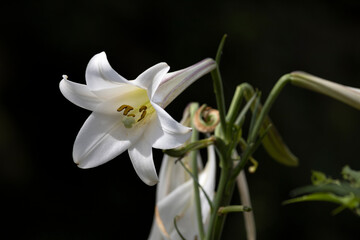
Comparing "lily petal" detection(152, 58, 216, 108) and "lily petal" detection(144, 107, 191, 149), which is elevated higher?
"lily petal" detection(152, 58, 216, 108)

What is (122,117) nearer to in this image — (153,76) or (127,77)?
(153,76)

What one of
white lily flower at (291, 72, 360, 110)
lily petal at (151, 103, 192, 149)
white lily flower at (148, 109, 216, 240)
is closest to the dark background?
white lily flower at (148, 109, 216, 240)

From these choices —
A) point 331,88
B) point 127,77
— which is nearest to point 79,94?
point 331,88

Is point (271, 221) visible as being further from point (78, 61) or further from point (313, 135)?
point (78, 61)

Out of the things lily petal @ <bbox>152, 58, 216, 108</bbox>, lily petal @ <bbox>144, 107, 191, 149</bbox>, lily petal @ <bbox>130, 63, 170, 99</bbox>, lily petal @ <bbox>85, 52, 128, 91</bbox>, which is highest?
lily petal @ <bbox>85, 52, 128, 91</bbox>

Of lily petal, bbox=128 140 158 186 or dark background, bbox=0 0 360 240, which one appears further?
dark background, bbox=0 0 360 240

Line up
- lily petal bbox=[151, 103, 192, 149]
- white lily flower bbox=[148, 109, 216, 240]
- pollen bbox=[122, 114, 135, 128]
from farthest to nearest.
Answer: white lily flower bbox=[148, 109, 216, 240], pollen bbox=[122, 114, 135, 128], lily petal bbox=[151, 103, 192, 149]

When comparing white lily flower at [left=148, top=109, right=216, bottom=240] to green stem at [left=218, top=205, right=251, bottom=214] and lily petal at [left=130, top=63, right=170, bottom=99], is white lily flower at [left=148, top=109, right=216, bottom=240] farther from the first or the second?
lily petal at [left=130, top=63, right=170, bottom=99]
